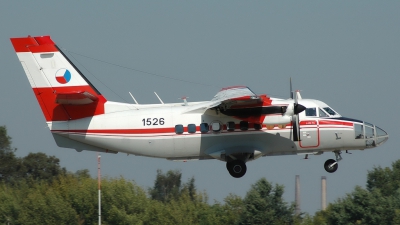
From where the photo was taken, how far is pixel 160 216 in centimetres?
4859

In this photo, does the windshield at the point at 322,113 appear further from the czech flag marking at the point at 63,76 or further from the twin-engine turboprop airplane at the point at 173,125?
the czech flag marking at the point at 63,76

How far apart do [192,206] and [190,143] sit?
24.9 m

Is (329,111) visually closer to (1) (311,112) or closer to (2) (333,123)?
(2) (333,123)

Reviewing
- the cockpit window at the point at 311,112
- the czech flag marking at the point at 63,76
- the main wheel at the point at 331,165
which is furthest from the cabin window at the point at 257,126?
the czech flag marking at the point at 63,76

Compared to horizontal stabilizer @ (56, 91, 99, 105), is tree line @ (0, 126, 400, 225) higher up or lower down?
→ lower down

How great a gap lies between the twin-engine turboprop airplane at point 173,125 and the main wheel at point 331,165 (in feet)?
3.23

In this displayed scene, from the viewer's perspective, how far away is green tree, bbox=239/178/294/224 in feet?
166

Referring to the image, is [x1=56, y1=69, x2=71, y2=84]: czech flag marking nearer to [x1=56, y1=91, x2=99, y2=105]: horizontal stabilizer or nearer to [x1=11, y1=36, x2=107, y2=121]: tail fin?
[x1=11, y1=36, x2=107, y2=121]: tail fin

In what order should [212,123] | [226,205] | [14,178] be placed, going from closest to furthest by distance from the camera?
[212,123], [226,205], [14,178]

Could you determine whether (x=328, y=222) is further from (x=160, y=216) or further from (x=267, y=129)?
(x=267, y=129)

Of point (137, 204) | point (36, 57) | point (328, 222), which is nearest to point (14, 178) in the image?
point (137, 204)

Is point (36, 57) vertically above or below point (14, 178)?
above

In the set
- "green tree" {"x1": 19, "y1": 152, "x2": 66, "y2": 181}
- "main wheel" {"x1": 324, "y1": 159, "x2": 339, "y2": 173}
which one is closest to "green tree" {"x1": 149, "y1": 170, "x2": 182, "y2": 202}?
"green tree" {"x1": 19, "y1": 152, "x2": 66, "y2": 181}

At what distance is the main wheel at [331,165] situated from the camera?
1128 inches
